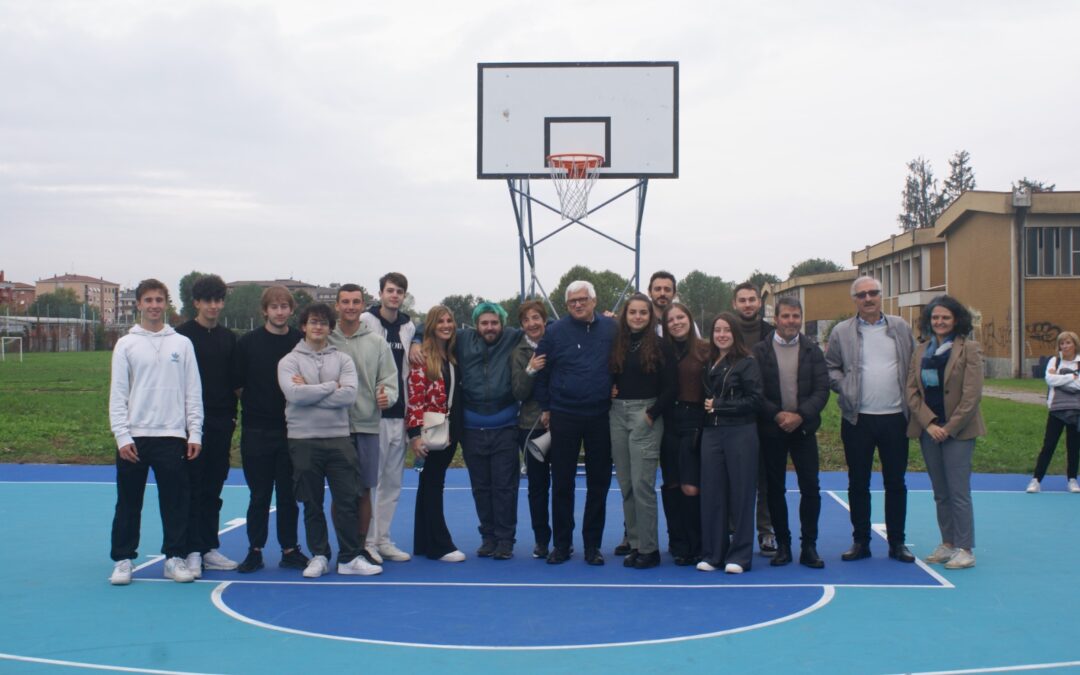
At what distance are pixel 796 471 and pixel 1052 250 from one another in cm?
2914

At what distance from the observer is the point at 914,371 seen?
7.10 m

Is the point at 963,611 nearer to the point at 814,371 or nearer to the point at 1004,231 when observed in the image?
the point at 814,371

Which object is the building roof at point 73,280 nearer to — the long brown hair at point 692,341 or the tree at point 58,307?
the tree at point 58,307

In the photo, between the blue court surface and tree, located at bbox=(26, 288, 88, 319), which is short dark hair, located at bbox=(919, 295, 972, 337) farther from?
tree, located at bbox=(26, 288, 88, 319)

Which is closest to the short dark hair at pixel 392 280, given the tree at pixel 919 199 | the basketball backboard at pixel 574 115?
the basketball backboard at pixel 574 115

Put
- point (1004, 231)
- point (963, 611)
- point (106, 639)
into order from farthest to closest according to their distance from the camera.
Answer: point (1004, 231), point (963, 611), point (106, 639)

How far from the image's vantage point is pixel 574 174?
13.9m

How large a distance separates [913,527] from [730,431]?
2.86 meters

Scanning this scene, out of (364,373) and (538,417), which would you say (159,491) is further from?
(538,417)

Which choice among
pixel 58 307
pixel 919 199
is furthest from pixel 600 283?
pixel 58 307

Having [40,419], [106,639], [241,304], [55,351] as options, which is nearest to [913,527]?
[106,639]

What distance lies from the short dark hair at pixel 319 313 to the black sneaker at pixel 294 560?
5.45ft

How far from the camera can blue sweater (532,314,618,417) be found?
23.0 feet

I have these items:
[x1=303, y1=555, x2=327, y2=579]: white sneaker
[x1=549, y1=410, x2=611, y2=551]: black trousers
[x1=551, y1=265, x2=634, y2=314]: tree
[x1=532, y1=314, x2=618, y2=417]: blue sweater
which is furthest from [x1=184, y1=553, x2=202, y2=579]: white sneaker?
[x1=551, y1=265, x2=634, y2=314]: tree
